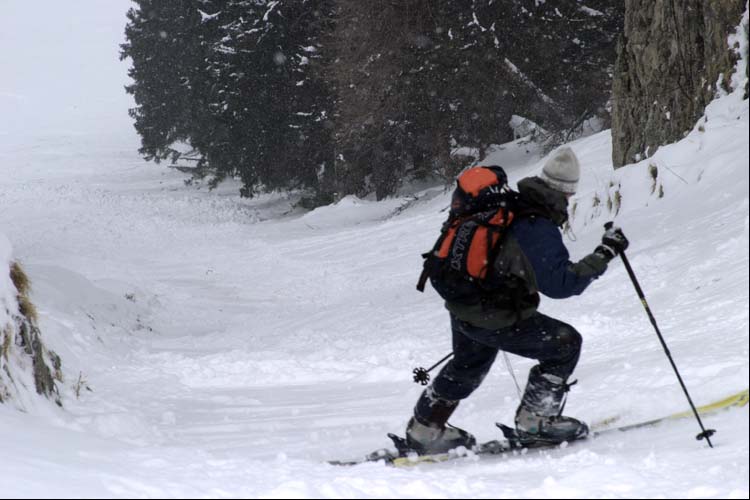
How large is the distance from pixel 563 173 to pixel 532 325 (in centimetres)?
85

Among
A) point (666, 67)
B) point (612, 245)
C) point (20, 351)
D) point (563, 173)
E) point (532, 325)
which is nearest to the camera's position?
point (612, 245)

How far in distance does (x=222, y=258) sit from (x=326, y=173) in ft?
26.0

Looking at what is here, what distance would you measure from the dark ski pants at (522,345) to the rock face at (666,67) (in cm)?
642

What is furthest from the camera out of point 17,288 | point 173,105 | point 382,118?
point 173,105

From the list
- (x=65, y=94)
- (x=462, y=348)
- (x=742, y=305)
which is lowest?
(x=65, y=94)

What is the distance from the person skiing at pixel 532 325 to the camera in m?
4.26

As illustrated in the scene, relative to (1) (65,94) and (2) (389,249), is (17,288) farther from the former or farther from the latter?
(1) (65,94)

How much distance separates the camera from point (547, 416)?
4.82 metres

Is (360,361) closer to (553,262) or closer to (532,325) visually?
(532,325)

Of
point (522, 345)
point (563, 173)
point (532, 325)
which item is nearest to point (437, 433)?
point (522, 345)

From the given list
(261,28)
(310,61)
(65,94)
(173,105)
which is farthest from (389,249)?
(65,94)

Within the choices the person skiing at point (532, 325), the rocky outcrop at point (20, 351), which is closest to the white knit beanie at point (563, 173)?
the person skiing at point (532, 325)

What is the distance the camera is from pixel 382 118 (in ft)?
71.8

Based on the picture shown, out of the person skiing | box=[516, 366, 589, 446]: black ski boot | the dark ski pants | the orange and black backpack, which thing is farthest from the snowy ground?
the orange and black backpack
